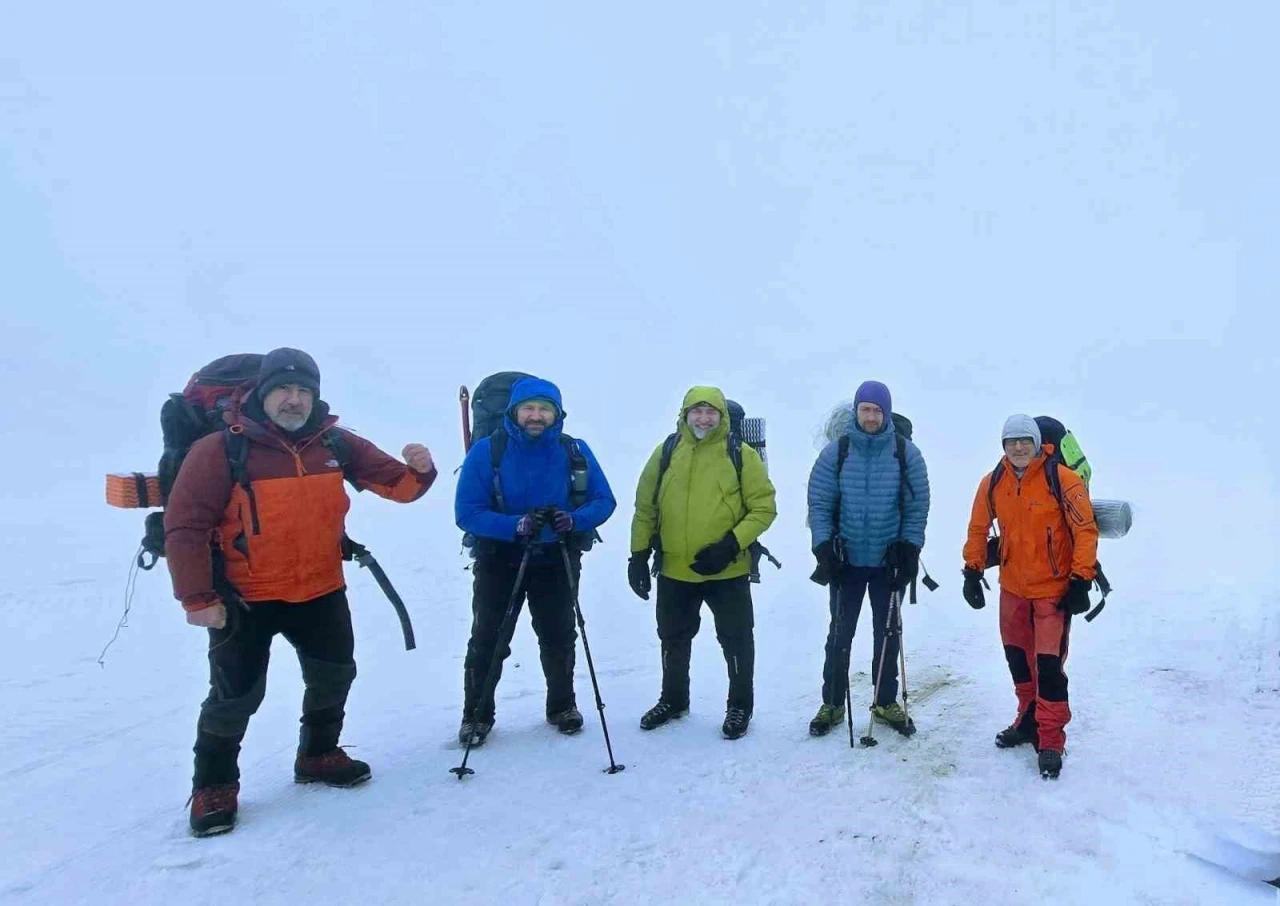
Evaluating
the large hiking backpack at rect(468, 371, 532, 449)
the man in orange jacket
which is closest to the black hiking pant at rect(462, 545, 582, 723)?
the large hiking backpack at rect(468, 371, 532, 449)

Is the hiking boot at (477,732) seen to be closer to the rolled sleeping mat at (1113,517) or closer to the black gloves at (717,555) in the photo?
the black gloves at (717,555)

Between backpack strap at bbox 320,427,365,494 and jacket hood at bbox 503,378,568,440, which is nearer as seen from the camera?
backpack strap at bbox 320,427,365,494

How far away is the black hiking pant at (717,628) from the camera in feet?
19.2

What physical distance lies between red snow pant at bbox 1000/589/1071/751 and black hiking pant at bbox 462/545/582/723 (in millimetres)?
2955

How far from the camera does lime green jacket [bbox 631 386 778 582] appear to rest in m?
5.73

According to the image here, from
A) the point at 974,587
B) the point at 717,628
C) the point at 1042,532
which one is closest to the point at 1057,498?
the point at 1042,532

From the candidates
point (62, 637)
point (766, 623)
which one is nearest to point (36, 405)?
point (62, 637)

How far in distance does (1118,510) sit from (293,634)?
5342mm

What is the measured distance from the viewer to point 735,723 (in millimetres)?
5723

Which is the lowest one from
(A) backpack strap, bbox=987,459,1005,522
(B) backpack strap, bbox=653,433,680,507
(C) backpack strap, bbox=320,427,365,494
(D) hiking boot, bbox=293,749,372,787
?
(D) hiking boot, bbox=293,749,372,787

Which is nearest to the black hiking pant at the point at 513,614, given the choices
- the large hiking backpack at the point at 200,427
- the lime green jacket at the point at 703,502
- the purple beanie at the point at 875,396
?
the lime green jacket at the point at 703,502

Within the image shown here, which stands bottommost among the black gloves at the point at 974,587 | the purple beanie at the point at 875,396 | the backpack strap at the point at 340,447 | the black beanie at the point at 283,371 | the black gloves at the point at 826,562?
the black gloves at the point at 974,587

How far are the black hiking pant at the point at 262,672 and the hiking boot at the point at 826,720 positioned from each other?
3093 millimetres

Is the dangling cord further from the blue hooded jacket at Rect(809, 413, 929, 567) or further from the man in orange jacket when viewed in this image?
the man in orange jacket
